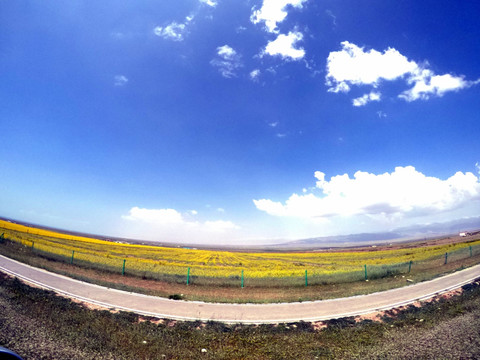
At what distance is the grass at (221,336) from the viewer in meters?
5.68

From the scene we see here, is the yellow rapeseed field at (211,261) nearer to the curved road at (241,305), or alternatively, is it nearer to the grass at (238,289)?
the grass at (238,289)

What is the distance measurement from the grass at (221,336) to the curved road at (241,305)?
0.83 m

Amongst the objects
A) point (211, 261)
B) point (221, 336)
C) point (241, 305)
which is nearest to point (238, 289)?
point (241, 305)

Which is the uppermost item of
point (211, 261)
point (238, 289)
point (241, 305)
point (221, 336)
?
point (221, 336)

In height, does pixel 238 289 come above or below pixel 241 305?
below

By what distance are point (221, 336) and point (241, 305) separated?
403cm

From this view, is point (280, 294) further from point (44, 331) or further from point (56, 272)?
point (56, 272)

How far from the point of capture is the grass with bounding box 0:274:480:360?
5676 millimetres

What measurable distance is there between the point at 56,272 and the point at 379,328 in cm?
2018

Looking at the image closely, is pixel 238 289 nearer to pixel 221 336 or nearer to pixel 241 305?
pixel 241 305

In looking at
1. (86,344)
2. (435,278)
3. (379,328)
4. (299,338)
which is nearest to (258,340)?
(299,338)

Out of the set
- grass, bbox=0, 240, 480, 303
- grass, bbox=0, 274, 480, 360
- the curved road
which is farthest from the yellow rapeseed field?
grass, bbox=0, 274, 480, 360

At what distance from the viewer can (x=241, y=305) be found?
11.1 m

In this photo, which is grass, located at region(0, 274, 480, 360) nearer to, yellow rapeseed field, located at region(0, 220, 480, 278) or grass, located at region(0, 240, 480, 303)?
grass, located at region(0, 240, 480, 303)
